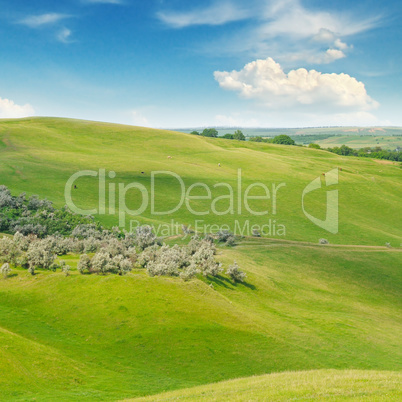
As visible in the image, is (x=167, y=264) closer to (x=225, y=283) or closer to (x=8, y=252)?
(x=225, y=283)

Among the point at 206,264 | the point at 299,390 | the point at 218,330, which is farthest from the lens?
the point at 206,264

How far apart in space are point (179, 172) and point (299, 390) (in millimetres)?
80136

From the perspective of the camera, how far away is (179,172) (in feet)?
303

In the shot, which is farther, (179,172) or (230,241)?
(179,172)

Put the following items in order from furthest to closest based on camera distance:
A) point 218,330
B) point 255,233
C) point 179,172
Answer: point 179,172, point 255,233, point 218,330

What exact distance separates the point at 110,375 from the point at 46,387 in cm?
313

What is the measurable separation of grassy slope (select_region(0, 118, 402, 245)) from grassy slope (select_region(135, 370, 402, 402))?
4068cm

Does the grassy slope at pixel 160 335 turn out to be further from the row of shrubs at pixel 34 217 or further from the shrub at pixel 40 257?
the row of shrubs at pixel 34 217

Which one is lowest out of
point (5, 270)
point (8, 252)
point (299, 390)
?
point (299, 390)

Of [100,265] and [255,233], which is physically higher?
[100,265]

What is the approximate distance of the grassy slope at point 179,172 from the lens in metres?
66.8

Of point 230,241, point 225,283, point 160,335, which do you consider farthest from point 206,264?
point 230,241

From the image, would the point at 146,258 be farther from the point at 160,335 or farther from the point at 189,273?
the point at 160,335

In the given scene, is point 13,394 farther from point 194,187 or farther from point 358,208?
point 358,208
